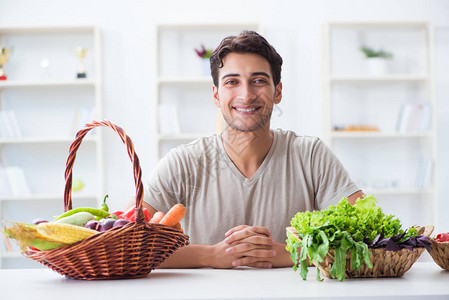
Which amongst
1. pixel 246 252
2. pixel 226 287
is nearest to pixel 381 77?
pixel 246 252

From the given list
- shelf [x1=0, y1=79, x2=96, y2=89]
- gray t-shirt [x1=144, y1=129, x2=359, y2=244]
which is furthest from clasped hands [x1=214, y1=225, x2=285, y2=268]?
shelf [x1=0, y1=79, x2=96, y2=89]

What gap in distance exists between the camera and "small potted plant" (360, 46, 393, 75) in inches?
166

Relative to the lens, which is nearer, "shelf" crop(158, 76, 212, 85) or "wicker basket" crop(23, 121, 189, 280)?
"wicker basket" crop(23, 121, 189, 280)

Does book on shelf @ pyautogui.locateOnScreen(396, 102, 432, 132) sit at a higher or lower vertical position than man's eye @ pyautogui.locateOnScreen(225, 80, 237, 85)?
lower

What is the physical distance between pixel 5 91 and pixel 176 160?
2.72 metres

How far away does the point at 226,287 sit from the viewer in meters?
1.14

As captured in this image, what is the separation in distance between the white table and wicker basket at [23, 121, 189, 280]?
0.03m

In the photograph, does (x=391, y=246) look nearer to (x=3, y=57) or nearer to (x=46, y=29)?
(x=46, y=29)

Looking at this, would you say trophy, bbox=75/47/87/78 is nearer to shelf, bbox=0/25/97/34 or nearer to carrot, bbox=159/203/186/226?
shelf, bbox=0/25/97/34

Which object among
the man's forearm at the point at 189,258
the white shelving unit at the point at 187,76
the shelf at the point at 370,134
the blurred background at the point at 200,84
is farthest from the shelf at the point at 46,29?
the man's forearm at the point at 189,258

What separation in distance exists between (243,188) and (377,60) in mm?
2572

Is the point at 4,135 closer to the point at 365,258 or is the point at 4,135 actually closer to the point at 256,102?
the point at 256,102

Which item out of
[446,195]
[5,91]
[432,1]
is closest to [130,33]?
[5,91]

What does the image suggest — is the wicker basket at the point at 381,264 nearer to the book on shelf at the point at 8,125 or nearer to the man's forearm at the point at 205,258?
the man's forearm at the point at 205,258
